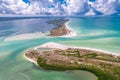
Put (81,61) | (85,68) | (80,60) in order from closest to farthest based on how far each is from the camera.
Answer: (85,68), (81,61), (80,60)

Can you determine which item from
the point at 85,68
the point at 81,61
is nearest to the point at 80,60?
the point at 81,61

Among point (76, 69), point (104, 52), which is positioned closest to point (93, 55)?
point (104, 52)

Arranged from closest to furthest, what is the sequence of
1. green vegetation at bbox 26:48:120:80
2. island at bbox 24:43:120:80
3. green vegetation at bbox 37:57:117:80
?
green vegetation at bbox 37:57:117:80 < green vegetation at bbox 26:48:120:80 < island at bbox 24:43:120:80

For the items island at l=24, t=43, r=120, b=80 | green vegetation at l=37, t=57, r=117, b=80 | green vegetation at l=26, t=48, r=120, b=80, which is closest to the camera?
green vegetation at l=37, t=57, r=117, b=80

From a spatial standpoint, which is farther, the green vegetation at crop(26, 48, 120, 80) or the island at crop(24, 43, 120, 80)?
the island at crop(24, 43, 120, 80)

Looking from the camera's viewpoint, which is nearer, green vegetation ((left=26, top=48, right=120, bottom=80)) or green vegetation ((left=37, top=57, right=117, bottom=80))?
green vegetation ((left=37, top=57, right=117, bottom=80))

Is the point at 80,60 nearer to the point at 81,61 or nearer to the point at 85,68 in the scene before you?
the point at 81,61

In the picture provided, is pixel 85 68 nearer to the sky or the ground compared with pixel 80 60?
nearer to the sky

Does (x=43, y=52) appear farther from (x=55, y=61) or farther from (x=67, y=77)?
(x=67, y=77)
